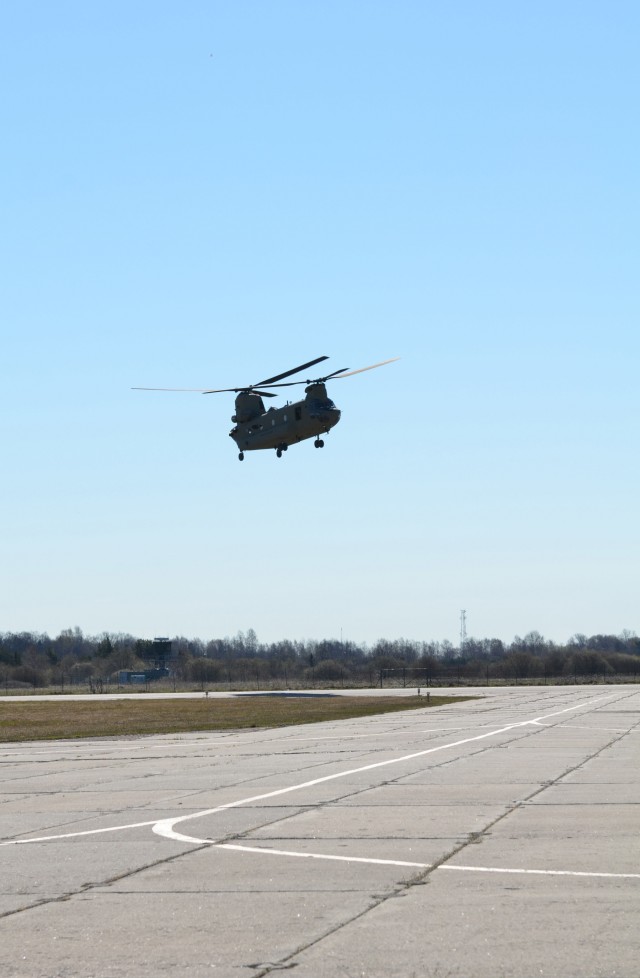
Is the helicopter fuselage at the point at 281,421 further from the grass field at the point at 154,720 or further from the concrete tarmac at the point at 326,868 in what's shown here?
the concrete tarmac at the point at 326,868

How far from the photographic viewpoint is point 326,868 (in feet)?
40.3

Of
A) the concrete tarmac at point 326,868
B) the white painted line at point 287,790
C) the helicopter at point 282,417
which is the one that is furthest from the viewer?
the helicopter at point 282,417

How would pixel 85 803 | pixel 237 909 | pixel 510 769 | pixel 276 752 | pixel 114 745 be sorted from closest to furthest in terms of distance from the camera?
pixel 237 909, pixel 85 803, pixel 510 769, pixel 276 752, pixel 114 745

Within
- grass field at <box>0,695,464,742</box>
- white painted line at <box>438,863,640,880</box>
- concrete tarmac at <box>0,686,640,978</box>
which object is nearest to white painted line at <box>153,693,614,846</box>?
concrete tarmac at <box>0,686,640,978</box>

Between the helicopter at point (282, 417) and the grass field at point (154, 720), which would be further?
the helicopter at point (282, 417)

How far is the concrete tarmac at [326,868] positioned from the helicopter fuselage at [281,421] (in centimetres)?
4343

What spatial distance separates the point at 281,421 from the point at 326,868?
193ft

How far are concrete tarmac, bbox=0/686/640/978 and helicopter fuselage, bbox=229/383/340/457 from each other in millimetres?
43429

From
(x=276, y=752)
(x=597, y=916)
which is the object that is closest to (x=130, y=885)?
(x=597, y=916)

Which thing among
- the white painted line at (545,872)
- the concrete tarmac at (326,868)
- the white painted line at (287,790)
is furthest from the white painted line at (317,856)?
the white painted line at (287,790)

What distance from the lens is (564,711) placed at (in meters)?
48.4

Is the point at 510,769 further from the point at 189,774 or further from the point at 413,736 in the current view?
the point at 413,736

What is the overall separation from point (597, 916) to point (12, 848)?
7.39m

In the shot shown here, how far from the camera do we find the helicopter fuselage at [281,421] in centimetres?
6825
